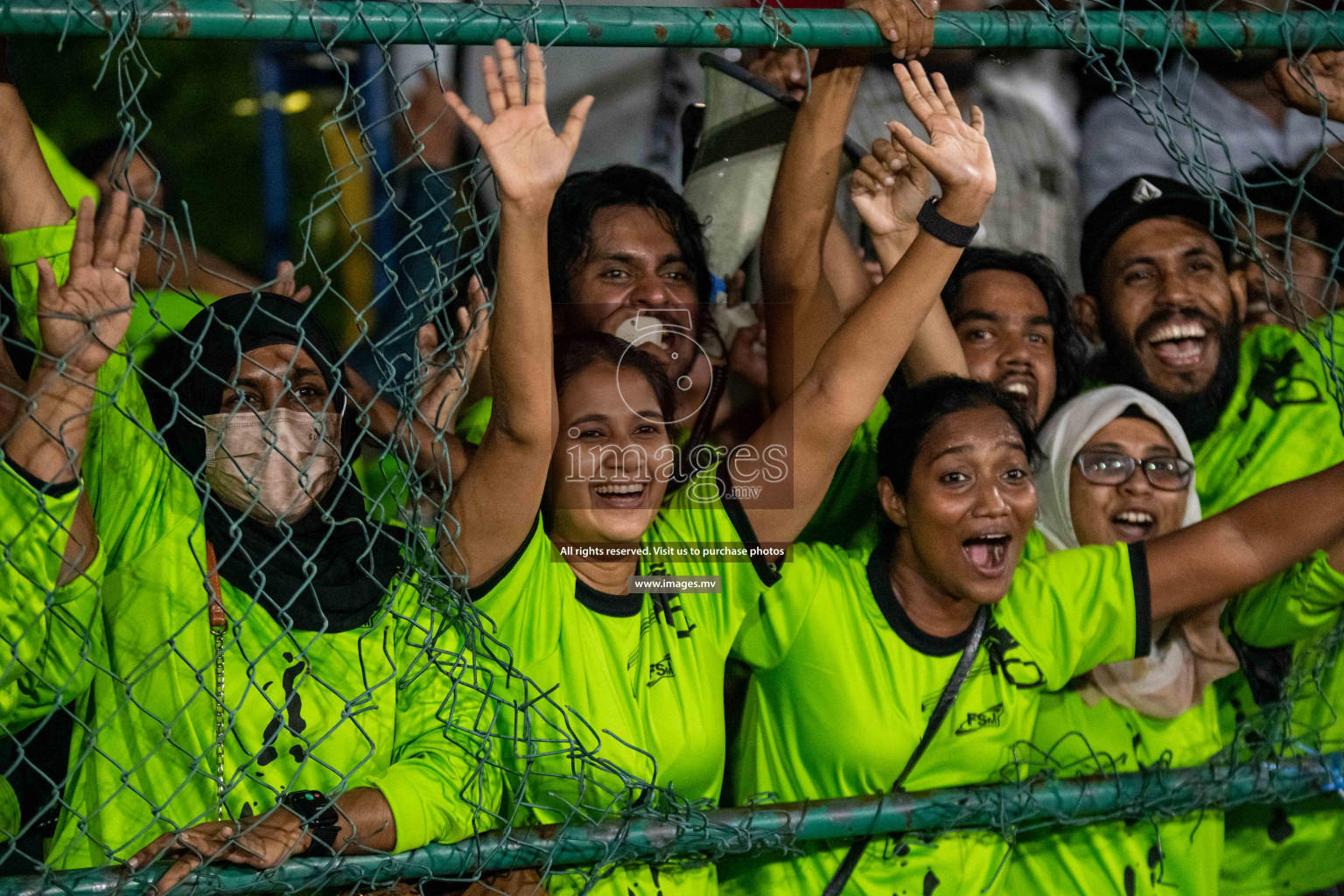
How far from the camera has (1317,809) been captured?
3.04m

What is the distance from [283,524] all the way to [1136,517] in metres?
1.95

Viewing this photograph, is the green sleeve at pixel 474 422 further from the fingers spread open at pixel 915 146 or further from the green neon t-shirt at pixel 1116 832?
the green neon t-shirt at pixel 1116 832

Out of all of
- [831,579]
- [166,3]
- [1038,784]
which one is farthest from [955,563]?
[166,3]

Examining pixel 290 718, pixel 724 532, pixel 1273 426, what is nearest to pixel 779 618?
pixel 724 532

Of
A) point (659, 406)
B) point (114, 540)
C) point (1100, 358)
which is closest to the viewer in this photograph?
point (114, 540)

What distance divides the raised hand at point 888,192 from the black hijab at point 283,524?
1223mm

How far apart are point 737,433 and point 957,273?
2.57 ft

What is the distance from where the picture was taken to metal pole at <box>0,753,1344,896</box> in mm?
2104

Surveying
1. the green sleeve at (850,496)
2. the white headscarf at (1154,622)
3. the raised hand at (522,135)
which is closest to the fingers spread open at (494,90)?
the raised hand at (522,135)

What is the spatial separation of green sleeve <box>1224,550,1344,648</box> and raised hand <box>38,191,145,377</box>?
2470 millimetres

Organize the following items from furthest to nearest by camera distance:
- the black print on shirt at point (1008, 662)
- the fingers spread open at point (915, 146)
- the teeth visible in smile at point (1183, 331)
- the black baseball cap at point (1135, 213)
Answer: the black baseball cap at point (1135, 213) → the teeth visible in smile at point (1183, 331) → the black print on shirt at point (1008, 662) → the fingers spread open at point (915, 146)

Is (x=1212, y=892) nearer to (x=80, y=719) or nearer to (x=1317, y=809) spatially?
(x=1317, y=809)

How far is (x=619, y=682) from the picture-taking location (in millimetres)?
2484

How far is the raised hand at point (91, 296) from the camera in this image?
202 centimetres
